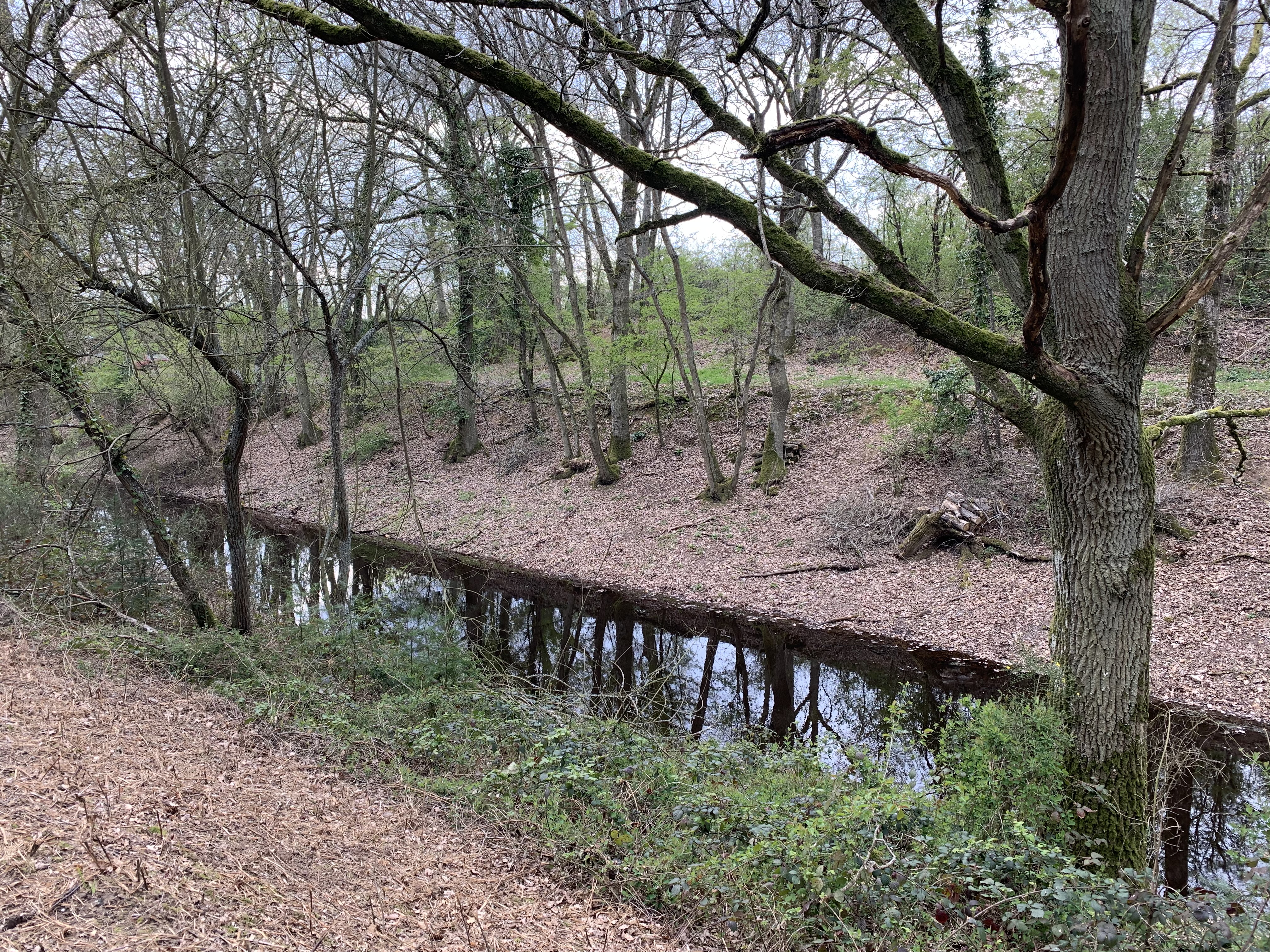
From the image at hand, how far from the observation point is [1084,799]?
14.4 feet

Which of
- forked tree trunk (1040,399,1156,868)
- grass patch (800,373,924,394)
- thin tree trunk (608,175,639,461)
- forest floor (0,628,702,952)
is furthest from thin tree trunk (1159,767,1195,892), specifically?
thin tree trunk (608,175,639,461)

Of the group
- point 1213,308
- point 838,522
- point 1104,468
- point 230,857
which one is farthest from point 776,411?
point 230,857

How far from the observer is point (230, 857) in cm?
307

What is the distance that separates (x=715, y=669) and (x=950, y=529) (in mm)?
4991

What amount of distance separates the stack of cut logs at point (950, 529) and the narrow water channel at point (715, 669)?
255 centimetres

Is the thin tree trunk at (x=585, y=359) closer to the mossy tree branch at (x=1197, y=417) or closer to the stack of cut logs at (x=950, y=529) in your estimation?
the stack of cut logs at (x=950, y=529)

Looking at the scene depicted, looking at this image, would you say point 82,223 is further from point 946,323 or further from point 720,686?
point 720,686

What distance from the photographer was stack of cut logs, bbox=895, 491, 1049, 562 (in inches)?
A: 440

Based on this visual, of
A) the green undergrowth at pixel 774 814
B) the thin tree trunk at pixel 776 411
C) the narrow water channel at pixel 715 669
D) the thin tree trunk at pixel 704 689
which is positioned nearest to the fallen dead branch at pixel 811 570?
the narrow water channel at pixel 715 669

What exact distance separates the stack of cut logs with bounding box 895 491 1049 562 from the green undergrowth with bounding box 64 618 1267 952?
18.8 feet

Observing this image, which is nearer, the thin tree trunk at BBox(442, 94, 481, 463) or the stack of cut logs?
the thin tree trunk at BBox(442, 94, 481, 463)

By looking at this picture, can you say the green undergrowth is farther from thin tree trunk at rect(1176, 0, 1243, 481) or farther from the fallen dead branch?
thin tree trunk at rect(1176, 0, 1243, 481)

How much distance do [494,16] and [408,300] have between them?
452 cm

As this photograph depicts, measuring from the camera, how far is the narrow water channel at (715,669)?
591 cm
